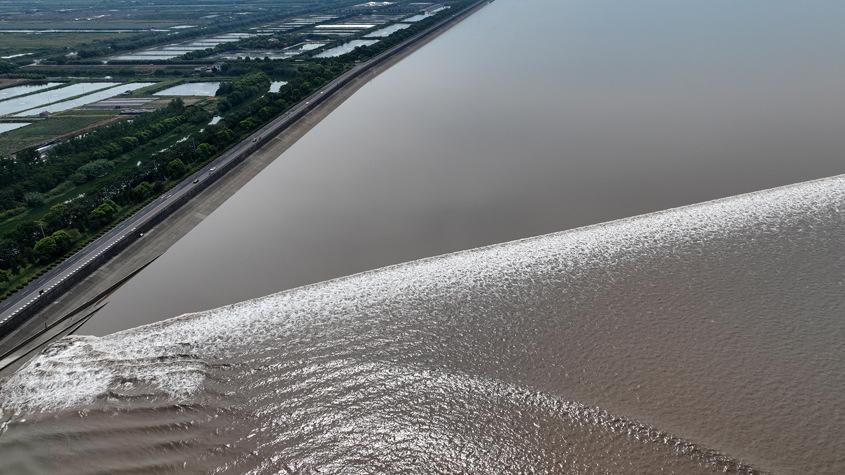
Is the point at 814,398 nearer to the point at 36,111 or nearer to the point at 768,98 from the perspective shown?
the point at 768,98

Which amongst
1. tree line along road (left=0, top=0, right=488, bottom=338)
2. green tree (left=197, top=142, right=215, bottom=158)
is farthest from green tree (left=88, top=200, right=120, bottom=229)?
green tree (left=197, top=142, right=215, bottom=158)

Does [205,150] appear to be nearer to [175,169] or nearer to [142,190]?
[175,169]

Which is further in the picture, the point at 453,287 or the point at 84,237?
the point at 84,237

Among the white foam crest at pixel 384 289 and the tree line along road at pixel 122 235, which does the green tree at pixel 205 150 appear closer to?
the tree line along road at pixel 122 235

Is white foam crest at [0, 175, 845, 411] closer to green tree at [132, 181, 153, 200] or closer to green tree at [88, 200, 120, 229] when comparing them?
green tree at [88, 200, 120, 229]

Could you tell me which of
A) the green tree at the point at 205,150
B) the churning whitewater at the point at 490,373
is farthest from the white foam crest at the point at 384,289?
the green tree at the point at 205,150

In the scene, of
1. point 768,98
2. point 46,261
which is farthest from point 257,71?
point 768,98

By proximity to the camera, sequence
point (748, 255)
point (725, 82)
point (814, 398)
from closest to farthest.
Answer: point (814, 398), point (748, 255), point (725, 82)

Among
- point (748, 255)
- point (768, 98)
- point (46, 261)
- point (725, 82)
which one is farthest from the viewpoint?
point (725, 82)
